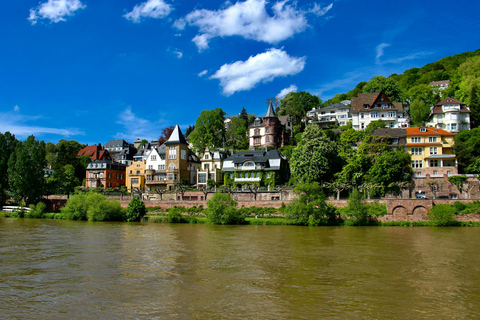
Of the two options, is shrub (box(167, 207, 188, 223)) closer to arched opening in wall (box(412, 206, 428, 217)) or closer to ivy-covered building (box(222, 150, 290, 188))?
ivy-covered building (box(222, 150, 290, 188))

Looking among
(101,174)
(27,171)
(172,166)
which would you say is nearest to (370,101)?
(172,166)

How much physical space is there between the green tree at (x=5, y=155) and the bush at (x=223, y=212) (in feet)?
121

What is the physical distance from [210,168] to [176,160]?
6822mm

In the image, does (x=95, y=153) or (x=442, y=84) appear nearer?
(x=442, y=84)

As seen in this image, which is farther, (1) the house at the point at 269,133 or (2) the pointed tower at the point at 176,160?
(1) the house at the point at 269,133

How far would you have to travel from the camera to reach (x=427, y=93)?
7956cm

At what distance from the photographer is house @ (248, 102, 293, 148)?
75.7 meters

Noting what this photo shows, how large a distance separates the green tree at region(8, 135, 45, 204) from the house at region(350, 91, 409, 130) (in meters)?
57.5

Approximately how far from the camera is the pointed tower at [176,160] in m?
70.9

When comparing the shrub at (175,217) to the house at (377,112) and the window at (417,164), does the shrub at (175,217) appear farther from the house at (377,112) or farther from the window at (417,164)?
the house at (377,112)

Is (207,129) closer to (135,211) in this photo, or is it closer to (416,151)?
(135,211)

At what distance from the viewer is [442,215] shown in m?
42.1

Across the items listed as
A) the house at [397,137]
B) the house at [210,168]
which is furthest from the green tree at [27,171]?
the house at [397,137]

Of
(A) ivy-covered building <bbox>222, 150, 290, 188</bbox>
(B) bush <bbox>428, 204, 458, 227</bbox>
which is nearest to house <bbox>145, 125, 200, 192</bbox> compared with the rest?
(A) ivy-covered building <bbox>222, 150, 290, 188</bbox>
